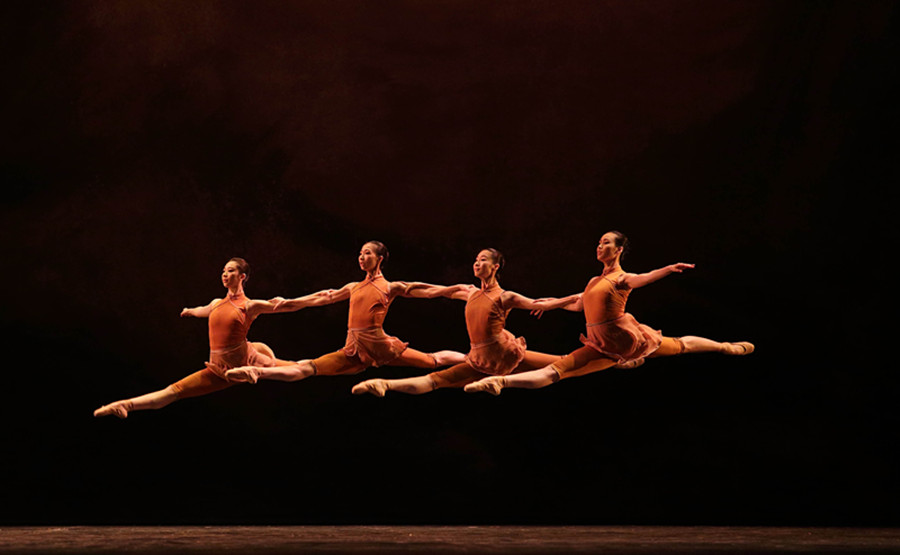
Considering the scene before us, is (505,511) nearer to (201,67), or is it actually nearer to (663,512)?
(663,512)

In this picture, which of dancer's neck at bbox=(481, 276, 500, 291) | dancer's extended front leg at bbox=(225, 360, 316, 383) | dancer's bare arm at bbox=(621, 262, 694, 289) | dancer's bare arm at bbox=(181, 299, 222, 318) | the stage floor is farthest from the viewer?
dancer's bare arm at bbox=(181, 299, 222, 318)

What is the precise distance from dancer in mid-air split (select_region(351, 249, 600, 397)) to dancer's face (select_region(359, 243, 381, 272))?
1.61ft

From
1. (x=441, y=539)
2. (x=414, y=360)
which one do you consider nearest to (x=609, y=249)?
(x=414, y=360)

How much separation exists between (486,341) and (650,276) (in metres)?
1.03

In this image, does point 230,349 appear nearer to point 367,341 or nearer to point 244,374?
point 244,374

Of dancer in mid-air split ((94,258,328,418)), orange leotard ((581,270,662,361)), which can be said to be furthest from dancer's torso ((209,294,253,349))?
orange leotard ((581,270,662,361))

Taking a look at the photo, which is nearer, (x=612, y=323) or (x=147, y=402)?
(x=612, y=323)

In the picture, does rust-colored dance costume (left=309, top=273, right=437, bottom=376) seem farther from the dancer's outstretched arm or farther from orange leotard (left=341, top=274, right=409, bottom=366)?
the dancer's outstretched arm

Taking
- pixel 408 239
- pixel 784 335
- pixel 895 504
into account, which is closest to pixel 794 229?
pixel 784 335

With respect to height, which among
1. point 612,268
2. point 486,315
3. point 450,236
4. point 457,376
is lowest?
point 457,376

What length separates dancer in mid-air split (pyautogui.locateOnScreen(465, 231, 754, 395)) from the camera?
20.4ft

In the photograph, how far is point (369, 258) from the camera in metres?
6.45

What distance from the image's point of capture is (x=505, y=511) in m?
6.80

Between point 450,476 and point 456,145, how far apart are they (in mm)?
2192
